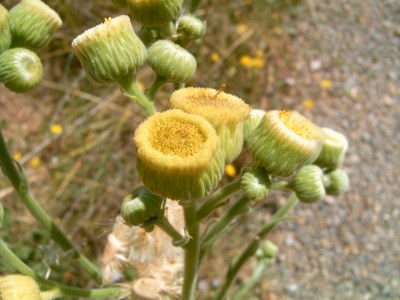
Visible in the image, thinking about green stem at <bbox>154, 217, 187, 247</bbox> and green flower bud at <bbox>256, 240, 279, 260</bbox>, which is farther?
green flower bud at <bbox>256, 240, 279, 260</bbox>

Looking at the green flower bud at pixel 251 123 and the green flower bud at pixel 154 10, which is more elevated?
the green flower bud at pixel 154 10

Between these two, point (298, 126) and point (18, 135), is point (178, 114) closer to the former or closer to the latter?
point (298, 126)

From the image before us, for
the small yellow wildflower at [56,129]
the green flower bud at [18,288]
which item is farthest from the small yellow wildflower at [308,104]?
the green flower bud at [18,288]

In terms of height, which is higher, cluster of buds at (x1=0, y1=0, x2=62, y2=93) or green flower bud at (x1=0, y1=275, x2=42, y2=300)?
cluster of buds at (x1=0, y1=0, x2=62, y2=93)

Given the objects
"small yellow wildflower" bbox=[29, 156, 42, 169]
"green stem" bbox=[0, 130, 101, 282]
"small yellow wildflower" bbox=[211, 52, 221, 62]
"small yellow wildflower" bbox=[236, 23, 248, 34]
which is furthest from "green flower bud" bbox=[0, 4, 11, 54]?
"small yellow wildflower" bbox=[236, 23, 248, 34]

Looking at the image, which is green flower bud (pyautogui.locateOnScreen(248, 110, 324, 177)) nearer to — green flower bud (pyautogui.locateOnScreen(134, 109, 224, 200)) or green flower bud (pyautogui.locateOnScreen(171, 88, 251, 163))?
green flower bud (pyautogui.locateOnScreen(171, 88, 251, 163))

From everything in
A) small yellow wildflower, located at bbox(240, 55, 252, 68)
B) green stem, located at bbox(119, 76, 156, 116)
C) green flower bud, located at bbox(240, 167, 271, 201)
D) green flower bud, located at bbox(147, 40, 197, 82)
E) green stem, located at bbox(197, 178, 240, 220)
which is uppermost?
green flower bud, located at bbox(147, 40, 197, 82)

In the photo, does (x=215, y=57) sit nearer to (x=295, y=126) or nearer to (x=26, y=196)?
(x=26, y=196)

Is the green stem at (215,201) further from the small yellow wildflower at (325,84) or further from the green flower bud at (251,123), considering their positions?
the small yellow wildflower at (325,84)
